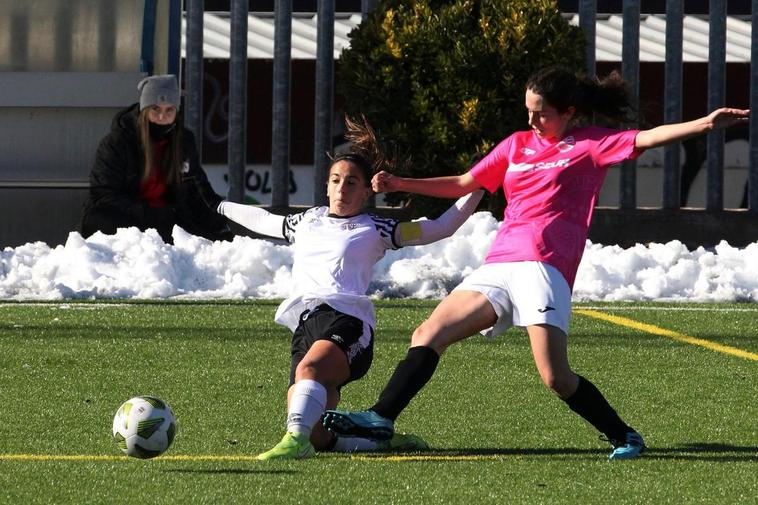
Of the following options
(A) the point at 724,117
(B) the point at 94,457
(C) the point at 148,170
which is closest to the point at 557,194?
(A) the point at 724,117

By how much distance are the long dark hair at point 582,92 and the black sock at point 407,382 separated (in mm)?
1098

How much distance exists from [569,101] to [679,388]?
1.99m

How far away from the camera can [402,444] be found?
5965mm

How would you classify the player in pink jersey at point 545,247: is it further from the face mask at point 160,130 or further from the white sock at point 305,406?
the face mask at point 160,130

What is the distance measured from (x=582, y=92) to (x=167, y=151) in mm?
6820

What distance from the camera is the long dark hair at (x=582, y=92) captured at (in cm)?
619

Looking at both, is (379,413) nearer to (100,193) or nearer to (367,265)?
(367,265)

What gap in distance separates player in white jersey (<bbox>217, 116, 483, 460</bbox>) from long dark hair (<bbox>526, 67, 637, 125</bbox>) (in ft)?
1.85

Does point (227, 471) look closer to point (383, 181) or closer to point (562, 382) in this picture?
point (562, 382)

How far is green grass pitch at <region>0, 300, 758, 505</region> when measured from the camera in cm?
507

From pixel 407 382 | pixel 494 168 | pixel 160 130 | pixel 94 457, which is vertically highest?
pixel 160 130

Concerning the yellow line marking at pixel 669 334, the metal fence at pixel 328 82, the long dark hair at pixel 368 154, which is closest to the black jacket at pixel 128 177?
the yellow line marking at pixel 669 334

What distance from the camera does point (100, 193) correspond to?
12930 millimetres

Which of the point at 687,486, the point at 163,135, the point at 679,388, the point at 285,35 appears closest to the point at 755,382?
the point at 679,388
